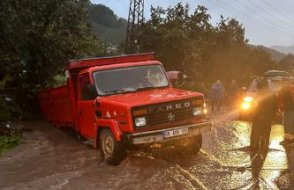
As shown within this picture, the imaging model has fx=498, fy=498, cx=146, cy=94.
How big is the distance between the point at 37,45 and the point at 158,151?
33.8 feet

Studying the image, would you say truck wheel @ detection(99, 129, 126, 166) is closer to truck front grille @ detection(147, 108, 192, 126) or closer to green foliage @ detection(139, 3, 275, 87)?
truck front grille @ detection(147, 108, 192, 126)

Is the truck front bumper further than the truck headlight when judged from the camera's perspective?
No

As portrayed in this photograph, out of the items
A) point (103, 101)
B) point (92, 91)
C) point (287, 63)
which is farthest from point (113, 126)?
point (287, 63)

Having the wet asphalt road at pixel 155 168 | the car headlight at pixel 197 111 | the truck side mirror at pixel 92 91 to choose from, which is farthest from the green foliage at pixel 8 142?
the car headlight at pixel 197 111

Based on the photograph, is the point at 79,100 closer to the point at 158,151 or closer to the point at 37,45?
the point at 158,151

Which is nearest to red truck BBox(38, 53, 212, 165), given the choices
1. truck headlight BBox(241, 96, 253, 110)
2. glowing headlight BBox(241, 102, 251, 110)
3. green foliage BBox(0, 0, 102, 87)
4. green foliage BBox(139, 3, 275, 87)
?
truck headlight BBox(241, 96, 253, 110)

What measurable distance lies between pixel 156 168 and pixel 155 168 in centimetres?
2

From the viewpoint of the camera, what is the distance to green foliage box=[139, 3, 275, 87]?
128ft

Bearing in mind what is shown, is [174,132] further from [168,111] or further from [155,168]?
[155,168]

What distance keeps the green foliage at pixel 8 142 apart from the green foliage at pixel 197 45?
24.6 metres

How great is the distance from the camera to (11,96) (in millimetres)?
20609

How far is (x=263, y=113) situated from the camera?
11078 millimetres

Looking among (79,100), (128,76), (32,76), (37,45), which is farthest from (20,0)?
(128,76)

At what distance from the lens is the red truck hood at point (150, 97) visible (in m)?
10.0
